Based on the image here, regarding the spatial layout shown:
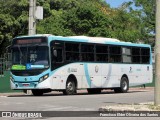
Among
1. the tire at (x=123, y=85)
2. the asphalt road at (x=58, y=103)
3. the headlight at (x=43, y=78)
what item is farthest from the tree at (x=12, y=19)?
the asphalt road at (x=58, y=103)

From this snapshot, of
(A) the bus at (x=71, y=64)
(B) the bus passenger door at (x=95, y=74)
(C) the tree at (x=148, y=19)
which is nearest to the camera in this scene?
(A) the bus at (x=71, y=64)

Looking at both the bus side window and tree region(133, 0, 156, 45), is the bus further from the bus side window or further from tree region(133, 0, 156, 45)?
tree region(133, 0, 156, 45)

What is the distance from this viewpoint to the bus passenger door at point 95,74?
26.7 metres

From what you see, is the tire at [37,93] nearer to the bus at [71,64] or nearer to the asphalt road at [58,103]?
the bus at [71,64]

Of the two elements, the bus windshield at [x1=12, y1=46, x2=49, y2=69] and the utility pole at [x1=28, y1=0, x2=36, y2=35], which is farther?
the utility pole at [x1=28, y1=0, x2=36, y2=35]

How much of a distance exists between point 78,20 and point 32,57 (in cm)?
2114

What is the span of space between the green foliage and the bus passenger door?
16359mm

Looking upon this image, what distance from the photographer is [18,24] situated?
51531mm

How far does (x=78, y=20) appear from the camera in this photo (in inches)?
1742

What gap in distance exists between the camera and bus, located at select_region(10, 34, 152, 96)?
23.5 m

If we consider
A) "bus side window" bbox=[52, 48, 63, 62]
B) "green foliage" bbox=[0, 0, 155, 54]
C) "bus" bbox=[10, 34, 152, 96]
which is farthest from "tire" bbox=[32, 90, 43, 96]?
"green foliage" bbox=[0, 0, 155, 54]

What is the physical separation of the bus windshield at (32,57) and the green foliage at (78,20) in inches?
760

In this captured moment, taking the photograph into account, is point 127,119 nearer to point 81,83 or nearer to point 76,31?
point 81,83

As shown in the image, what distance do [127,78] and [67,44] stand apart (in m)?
7.19
